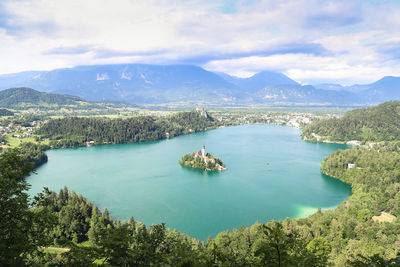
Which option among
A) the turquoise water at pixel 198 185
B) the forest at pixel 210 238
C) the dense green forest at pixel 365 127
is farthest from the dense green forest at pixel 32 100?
the dense green forest at pixel 365 127

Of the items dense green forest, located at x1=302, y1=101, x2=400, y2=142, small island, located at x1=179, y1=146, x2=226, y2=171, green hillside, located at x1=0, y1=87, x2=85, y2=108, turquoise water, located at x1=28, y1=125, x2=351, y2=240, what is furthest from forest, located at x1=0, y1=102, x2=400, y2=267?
green hillside, located at x1=0, y1=87, x2=85, y2=108

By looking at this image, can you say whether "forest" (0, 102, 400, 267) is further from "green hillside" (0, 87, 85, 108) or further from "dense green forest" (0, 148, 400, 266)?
"green hillside" (0, 87, 85, 108)

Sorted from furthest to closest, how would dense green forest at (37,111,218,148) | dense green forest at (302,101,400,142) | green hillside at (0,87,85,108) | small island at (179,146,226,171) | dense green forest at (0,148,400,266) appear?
green hillside at (0,87,85,108) → dense green forest at (37,111,218,148) → dense green forest at (302,101,400,142) → small island at (179,146,226,171) → dense green forest at (0,148,400,266)

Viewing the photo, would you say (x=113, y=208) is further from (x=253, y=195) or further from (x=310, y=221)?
(x=310, y=221)

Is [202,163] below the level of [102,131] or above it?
below

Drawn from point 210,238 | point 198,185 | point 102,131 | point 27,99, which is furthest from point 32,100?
point 210,238

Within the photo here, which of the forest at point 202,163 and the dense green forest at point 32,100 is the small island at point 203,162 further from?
the dense green forest at point 32,100

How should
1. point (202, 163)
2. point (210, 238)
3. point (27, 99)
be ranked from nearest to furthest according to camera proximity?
1. point (210, 238)
2. point (202, 163)
3. point (27, 99)

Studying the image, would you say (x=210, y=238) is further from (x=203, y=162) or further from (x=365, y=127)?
(x=365, y=127)

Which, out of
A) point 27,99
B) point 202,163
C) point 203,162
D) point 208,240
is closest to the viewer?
point 208,240
